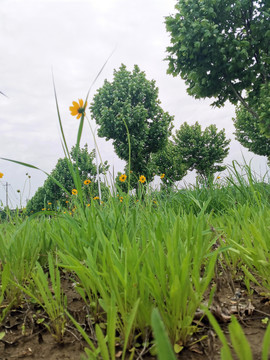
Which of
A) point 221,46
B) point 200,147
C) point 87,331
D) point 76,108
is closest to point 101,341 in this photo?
point 87,331

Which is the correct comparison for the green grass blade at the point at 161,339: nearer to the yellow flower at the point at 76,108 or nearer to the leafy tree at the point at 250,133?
the yellow flower at the point at 76,108

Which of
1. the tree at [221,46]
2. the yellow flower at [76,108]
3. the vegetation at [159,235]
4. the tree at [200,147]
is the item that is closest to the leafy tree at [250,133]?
the vegetation at [159,235]

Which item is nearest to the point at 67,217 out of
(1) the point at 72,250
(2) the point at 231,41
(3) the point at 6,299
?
(1) the point at 72,250

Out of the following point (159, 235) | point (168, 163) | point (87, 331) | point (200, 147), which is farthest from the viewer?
point (200, 147)

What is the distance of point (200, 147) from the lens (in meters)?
31.6

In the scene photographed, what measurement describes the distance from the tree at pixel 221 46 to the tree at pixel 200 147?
706 inches

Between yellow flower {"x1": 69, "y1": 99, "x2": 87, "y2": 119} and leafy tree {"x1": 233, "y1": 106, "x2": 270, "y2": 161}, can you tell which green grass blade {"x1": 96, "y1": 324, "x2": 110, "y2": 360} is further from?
leafy tree {"x1": 233, "y1": 106, "x2": 270, "y2": 161}

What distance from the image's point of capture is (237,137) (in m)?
26.0

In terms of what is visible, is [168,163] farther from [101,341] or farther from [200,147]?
[101,341]

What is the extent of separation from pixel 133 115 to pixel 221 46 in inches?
451

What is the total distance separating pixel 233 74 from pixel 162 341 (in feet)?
45.8

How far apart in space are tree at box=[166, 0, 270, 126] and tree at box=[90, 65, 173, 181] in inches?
377

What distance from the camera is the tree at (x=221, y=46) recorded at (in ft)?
37.9

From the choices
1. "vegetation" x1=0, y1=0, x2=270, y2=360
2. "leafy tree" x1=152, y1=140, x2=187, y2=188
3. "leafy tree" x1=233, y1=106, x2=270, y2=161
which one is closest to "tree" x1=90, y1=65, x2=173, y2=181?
"vegetation" x1=0, y1=0, x2=270, y2=360
